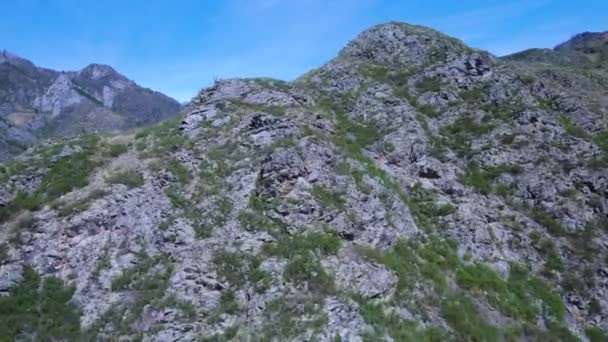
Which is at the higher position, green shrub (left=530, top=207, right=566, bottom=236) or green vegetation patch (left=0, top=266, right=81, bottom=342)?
green vegetation patch (left=0, top=266, right=81, bottom=342)

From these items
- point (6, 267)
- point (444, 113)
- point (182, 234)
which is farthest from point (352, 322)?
point (444, 113)

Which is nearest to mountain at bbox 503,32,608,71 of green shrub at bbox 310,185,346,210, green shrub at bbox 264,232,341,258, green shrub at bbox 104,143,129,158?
green shrub at bbox 310,185,346,210

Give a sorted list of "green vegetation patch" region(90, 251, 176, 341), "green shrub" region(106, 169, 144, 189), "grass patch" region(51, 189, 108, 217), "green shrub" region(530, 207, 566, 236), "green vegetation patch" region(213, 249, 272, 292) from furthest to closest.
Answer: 1. "green shrub" region(530, 207, 566, 236)
2. "green shrub" region(106, 169, 144, 189)
3. "grass patch" region(51, 189, 108, 217)
4. "green vegetation patch" region(213, 249, 272, 292)
5. "green vegetation patch" region(90, 251, 176, 341)

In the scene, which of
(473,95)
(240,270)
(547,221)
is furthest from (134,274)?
(473,95)

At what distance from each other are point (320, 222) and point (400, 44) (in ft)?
97.5

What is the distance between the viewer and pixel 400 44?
47.9 metres

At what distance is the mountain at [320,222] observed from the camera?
20078mm

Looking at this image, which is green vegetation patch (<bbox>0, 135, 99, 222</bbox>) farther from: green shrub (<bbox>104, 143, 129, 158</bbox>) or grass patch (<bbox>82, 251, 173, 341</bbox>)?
grass patch (<bbox>82, 251, 173, 341</bbox>)

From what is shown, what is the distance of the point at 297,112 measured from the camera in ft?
115

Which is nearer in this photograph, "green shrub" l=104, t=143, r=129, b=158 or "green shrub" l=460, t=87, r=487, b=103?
"green shrub" l=104, t=143, r=129, b=158

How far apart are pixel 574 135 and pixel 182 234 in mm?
29086

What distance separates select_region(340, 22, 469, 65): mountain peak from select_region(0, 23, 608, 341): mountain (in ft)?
24.6

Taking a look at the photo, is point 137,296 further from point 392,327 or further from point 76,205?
point 392,327

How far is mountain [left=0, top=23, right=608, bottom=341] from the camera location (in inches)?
790
